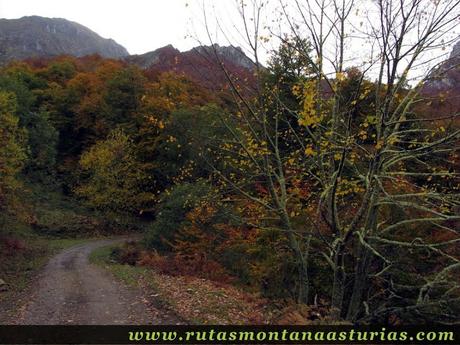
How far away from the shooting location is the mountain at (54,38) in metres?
133

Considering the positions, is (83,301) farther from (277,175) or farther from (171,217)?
(171,217)

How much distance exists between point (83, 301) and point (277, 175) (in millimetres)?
5985

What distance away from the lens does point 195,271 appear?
15797mm

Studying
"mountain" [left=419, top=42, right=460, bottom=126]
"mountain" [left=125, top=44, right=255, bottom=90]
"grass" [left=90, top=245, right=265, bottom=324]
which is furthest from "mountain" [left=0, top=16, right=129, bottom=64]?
"mountain" [left=419, top=42, right=460, bottom=126]

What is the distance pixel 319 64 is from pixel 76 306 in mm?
7942

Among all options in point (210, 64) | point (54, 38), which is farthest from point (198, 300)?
point (54, 38)

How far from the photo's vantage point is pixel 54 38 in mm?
147250

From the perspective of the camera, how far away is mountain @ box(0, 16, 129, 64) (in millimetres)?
132950

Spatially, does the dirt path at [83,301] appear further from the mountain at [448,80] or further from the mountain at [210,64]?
the mountain at [448,80]

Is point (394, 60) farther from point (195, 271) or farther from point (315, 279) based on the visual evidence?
point (195, 271)

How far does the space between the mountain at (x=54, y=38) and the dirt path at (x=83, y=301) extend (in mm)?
114006

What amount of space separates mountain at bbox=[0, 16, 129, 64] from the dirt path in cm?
11401

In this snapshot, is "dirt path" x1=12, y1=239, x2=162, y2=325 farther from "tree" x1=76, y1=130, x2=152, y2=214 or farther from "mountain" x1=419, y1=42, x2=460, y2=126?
"tree" x1=76, y1=130, x2=152, y2=214

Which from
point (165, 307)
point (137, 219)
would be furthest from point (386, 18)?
point (137, 219)
